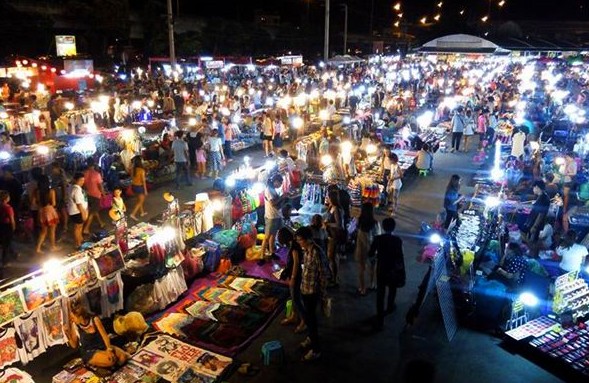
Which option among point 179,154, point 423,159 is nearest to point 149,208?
point 179,154

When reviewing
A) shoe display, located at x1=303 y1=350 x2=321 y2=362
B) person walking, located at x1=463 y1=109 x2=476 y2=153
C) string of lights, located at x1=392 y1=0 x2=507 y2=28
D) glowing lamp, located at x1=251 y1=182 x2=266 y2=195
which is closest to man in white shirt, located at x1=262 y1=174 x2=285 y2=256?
glowing lamp, located at x1=251 y1=182 x2=266 y2=195

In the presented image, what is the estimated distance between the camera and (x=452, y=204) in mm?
10578

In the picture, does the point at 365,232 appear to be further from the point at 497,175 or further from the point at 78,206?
the point at 497,175

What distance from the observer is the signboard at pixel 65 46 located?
33281 mm

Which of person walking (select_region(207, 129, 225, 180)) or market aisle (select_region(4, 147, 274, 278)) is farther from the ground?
person walking (select_region(207, 129, 225, 180))

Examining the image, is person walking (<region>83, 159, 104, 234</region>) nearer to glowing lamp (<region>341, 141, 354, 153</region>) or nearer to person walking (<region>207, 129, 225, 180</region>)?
person walking (<region>207, 129, 225, 180</region>)

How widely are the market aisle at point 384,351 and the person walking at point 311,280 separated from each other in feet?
1.15

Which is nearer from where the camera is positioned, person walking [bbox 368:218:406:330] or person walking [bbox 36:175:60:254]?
person walking [bbox 368:218:406:330]

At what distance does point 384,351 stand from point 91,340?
3982 mm

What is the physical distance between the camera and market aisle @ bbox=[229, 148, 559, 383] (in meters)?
6.45

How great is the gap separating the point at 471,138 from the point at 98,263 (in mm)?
17982

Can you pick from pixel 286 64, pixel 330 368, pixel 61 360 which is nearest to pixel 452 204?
pixel 330 368

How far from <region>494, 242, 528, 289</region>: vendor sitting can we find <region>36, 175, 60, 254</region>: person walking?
7977 mm

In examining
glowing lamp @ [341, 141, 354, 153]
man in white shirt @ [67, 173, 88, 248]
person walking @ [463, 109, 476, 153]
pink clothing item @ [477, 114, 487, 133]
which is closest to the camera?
man in white shirt @ [67, 173, 88, 248]
